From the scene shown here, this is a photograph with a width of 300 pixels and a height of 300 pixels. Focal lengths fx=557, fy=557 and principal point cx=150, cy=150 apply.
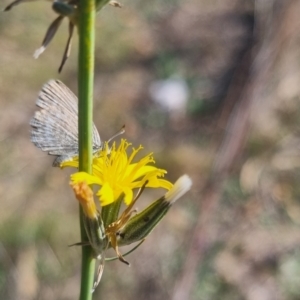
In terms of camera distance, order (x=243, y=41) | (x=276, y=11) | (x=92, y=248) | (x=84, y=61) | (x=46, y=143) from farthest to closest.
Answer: (x=243, y=41)
(x=276, y=11)
(x=46, y=143)
(x=92, y=248)
(x=84, y=61)

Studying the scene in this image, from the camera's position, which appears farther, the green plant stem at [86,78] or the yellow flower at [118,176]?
the yellow flower at [118,176]

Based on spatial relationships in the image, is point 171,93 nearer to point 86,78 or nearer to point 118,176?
point 118,176

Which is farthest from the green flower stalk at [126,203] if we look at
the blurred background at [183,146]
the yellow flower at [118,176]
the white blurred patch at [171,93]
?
the white blurred patch at [171,93]

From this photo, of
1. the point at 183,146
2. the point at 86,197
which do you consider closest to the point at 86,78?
the point at 86,197

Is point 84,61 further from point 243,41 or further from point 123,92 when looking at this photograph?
point 243,41

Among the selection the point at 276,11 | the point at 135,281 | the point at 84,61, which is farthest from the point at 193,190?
the point at 84,61

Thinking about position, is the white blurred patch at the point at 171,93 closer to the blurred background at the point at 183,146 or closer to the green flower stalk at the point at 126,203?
the blurred background at the point at 183,146

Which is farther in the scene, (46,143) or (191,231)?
(191,231)

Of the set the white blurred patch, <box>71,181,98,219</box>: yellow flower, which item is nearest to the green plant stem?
<box>71,181,98,219</box>: yellow flower
